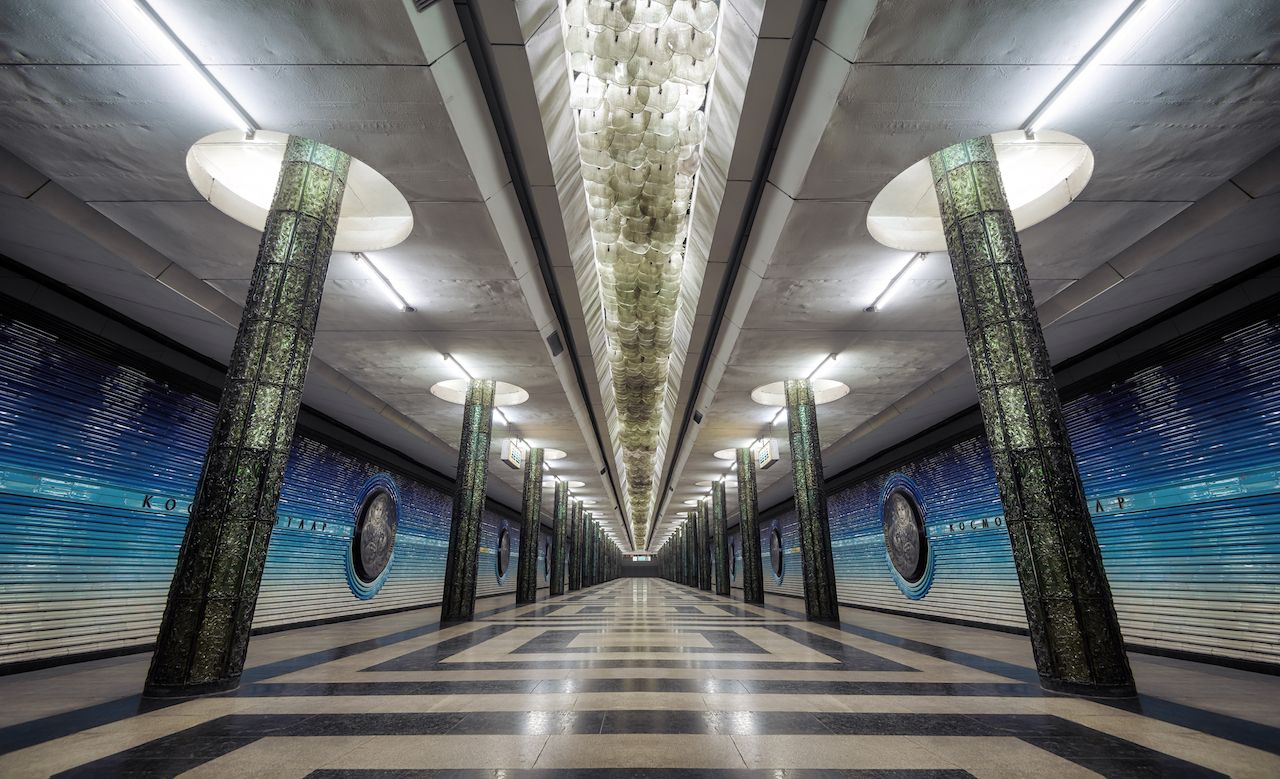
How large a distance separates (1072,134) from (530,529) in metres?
15.6

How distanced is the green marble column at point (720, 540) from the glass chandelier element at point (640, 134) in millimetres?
15519

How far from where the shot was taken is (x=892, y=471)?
15398 mm

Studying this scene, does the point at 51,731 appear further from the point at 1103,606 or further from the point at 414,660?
the point at 1103,606

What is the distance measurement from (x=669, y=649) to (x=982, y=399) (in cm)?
421

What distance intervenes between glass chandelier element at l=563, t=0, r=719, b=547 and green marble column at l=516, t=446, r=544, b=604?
9.95 metres

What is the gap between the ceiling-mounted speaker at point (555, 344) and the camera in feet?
27.9

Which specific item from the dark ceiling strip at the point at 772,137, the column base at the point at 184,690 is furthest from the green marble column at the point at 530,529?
the column base at the point at 184,690

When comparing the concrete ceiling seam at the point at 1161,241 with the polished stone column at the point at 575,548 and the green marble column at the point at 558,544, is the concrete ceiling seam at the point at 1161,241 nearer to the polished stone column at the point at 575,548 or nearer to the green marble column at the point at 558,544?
the green marble column at the point at 558,544

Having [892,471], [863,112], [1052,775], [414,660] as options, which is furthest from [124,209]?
[892,471]

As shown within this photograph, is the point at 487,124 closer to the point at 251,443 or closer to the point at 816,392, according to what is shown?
the point at 251,443

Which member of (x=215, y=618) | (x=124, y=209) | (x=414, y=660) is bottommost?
(x=414, y=660)

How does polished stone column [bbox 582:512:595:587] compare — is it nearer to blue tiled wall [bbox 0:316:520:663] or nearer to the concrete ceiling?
blue tiled wall [bbox 0:316:520:663]

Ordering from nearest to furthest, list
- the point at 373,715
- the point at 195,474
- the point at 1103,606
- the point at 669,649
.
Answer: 1. the point at 373,715
2. the point at 1103,606
3. the point at 669,649
4. the point at 195,474

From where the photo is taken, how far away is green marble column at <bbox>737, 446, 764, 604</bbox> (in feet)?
Result: 52.9
